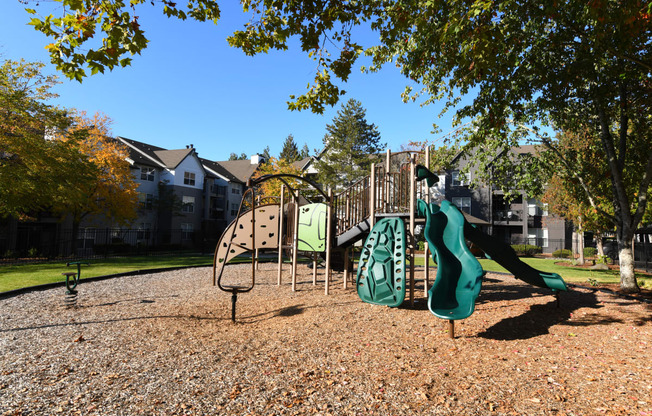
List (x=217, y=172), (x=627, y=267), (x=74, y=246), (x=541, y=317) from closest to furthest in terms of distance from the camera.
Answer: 1. (x=541, y=317)
2. (x=627, y=267)
3. (x=74, y=246)
4. (x=217, y=172)

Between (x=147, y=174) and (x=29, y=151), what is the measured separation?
19531mm

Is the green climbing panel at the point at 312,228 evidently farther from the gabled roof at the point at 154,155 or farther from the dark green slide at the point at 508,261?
the gabled roof at the point at 154,155

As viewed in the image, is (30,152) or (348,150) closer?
(30,152)

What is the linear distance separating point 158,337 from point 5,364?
2.00 meters

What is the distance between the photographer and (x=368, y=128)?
45.5 meters

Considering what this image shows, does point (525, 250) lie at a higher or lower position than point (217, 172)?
lower

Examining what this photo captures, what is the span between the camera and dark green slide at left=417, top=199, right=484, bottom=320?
6.08 metres

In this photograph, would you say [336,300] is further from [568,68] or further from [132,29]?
[568,68]

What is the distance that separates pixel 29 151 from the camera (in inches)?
623

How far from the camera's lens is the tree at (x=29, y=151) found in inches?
619

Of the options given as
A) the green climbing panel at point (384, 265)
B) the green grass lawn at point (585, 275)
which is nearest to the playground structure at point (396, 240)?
the green climbing panel at point (384, 265)

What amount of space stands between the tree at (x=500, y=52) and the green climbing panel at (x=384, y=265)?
348 cm

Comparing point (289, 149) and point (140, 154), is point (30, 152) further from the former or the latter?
point (289, 149)

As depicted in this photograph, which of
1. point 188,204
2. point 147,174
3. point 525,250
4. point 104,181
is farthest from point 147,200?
point 525,250
